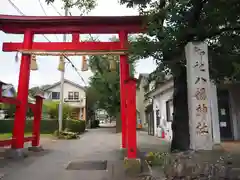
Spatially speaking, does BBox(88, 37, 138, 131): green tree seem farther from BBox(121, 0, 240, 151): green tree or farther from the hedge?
BBox(121, 0, 240, 151): green tree

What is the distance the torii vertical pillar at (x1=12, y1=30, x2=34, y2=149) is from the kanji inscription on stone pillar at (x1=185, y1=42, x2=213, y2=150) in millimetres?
7212

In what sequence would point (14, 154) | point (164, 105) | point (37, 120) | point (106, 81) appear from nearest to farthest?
point (14, 154), point (37, 120), point (164, 105), point (106, 81)

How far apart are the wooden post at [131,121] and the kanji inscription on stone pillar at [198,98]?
2.20 m

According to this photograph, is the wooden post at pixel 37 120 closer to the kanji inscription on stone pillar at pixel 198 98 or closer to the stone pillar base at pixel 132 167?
the stone pillar base at pixel 132 167

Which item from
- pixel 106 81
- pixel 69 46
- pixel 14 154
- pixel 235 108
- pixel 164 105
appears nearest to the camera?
pixel 14 154

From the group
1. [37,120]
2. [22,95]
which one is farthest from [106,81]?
[22,95]

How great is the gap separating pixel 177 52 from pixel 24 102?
671 cm

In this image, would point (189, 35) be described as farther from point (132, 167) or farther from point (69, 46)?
point (69, 46)

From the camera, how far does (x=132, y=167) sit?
7949 mm

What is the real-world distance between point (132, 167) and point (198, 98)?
3069 mm

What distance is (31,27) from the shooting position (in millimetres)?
11445

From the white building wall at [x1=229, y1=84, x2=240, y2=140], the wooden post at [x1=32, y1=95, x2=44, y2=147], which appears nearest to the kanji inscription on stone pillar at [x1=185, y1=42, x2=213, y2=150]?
the wooden post at [x1=32, y1=95, x2=44, y2=147]

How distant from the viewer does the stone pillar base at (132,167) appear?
7.75 m

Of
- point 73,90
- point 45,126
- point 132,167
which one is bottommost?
point 132,167
